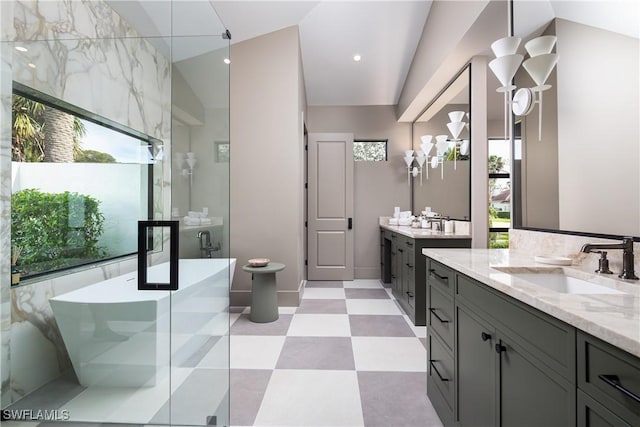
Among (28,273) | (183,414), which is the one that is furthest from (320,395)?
(28,273)

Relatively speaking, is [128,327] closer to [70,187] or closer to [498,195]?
[70,187]

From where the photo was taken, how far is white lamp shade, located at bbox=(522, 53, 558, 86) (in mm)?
1633

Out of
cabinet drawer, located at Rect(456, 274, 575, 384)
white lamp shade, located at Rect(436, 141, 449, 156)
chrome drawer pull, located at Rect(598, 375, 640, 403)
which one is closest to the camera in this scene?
chrome drawer pull, located at Rect(598, 375, 640, 403)

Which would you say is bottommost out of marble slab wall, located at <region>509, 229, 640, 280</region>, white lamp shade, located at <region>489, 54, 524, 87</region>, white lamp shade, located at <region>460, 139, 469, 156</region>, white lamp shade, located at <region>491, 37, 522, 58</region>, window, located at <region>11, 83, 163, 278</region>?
marble slab wall, located at <region>509, 229, 640, 280</region>

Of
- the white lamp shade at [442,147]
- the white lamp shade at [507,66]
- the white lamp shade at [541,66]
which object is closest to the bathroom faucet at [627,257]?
the white lamp shade at [541,66]

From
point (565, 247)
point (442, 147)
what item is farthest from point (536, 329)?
point (442, 147)

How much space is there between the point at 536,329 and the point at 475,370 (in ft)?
1.63

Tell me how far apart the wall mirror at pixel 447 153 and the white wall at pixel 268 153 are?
1.83 meters

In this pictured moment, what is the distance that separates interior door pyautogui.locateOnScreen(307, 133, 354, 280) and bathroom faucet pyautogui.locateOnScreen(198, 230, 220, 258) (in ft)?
12.3

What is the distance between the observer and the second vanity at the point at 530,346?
→ 680 mm

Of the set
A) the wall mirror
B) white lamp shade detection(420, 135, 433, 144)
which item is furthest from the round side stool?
white lamp shade detection(420, 135, 433, 144)

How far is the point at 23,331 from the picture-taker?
124cm

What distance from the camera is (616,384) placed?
65cm

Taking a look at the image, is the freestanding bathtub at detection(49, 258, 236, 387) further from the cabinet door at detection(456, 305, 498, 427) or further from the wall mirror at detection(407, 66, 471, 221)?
the wall mirror at detection(407, 66, 471, 221)
